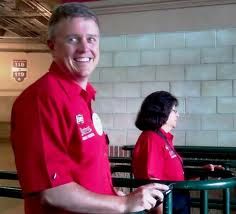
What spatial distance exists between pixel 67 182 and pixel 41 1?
6.45 metres

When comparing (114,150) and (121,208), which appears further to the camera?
(114,150)

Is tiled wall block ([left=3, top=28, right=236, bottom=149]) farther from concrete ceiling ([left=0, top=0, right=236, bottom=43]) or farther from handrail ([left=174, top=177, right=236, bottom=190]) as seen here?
handrail ([left=174, top=177, right=236, bottom=190])

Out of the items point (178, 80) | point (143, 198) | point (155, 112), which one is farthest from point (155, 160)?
point (178, 80)

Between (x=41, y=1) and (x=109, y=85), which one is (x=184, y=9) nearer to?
(x=109, y=85)

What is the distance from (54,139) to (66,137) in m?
0.04

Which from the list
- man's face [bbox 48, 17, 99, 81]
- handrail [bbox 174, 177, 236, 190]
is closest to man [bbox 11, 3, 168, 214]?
man's face [bbox 48, 17, 99, 81]

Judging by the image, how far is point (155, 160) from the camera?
8.00 ft

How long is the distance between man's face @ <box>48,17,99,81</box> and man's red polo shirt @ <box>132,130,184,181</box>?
1089 mm

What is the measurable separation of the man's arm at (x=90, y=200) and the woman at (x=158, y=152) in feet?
3.13

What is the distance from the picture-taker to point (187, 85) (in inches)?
187

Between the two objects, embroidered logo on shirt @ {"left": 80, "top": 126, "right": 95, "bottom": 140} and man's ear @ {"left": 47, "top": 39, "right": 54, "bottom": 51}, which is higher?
man's ear @ {"left": 47, "top": 39, "right": 54, "bottom": 51}

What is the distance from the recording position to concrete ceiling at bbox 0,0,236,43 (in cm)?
487

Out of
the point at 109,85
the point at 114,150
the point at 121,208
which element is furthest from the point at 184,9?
the point at 121,208

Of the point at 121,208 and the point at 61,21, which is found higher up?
the point at 61,21
